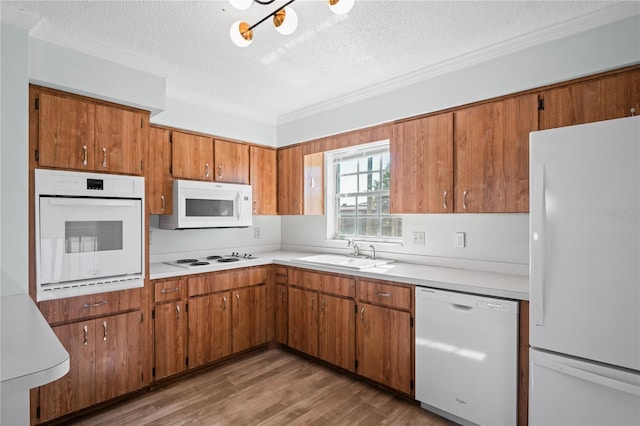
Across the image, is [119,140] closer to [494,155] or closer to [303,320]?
[303,320]

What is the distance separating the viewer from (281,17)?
5.63 feet

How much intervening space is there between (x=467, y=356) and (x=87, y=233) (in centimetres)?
268

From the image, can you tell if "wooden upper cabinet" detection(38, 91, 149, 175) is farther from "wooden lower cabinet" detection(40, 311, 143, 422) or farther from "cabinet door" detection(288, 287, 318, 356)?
"cabinet door" detection(288, 287, 318, 356)

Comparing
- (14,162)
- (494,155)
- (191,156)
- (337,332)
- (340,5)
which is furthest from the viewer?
(191,156)

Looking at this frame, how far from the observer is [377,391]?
2.68 meters

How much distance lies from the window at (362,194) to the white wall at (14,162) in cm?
257

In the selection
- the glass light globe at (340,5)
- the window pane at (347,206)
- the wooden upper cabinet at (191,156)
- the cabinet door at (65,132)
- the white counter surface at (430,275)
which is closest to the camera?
the glass light globe at (340,5)

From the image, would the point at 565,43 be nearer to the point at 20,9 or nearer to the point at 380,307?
the point at 380,307

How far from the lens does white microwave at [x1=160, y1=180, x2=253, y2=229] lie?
306cm

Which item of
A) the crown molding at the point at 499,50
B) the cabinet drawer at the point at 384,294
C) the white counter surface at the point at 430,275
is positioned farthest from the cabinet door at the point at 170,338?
the crown molding at the point at 499,50

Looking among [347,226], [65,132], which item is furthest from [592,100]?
[65,132]

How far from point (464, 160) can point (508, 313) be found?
1120 mm

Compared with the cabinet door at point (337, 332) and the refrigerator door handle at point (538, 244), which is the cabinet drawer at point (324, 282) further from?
the refrigerator door handle at point (538, 244)

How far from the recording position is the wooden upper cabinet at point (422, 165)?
2615mm
